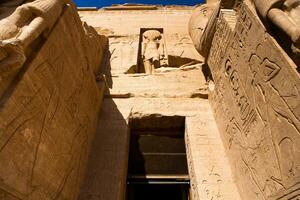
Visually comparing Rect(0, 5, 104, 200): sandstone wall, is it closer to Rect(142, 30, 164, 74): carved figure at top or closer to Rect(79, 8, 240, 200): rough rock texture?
Rect(79, 8, 240, 200): rough rock texture

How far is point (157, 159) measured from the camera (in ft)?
14.1

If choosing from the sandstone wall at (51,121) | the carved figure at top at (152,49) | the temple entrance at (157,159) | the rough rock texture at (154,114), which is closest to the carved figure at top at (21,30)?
the sandstone wall at (51,121)

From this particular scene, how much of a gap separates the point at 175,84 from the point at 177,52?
59.3 inches

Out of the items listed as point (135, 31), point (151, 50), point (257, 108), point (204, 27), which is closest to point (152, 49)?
point (151, 50)

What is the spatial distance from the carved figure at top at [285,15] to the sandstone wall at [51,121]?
2.13 m

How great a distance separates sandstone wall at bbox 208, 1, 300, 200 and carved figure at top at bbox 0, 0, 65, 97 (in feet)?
6.91

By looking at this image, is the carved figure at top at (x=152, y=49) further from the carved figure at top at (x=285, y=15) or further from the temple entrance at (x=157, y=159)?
the carved figure at top at (x=285, y=15)

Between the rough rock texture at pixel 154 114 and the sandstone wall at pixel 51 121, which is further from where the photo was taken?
the rough rock texture at pixel 154 114

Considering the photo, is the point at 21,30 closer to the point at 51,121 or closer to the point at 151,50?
the point at 51,121

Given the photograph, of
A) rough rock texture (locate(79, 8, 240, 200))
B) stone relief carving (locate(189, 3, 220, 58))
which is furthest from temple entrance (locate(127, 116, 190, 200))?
stone relief carving (locate(189, 3, 220, 58))

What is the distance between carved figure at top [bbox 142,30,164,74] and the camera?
5.51 m

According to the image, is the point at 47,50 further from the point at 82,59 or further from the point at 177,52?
the point at 177,52

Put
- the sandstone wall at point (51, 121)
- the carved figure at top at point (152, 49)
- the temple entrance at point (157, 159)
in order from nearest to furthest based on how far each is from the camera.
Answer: the sandstone wall at point (51, 121) → the temple entrance at point (157, 159) → the carved figure at top at point (152, 49)

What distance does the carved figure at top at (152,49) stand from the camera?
18.1 feet
